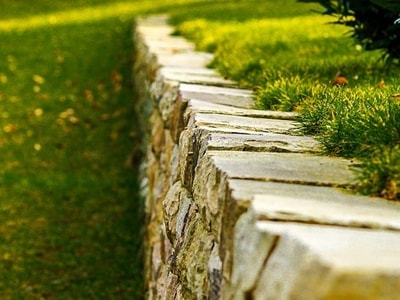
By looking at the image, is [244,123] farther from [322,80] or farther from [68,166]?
[68,166]

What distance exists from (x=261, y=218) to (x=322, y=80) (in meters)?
2.77

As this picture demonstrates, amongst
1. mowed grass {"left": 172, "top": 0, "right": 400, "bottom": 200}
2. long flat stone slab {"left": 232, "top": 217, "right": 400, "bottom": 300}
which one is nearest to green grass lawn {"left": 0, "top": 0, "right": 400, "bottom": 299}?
mowed grass {"left": 172, "top": 0, "right": 400, "bottom": 200}

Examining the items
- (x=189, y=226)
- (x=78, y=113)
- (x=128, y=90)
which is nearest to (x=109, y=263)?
(x=189, y=226)

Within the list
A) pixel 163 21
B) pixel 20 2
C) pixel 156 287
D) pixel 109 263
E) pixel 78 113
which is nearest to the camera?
pixel 156 287

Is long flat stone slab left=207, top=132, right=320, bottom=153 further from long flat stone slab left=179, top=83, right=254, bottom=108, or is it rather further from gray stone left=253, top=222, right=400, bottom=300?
long flat stone slab left=179, top=83, right=254, bottom=108

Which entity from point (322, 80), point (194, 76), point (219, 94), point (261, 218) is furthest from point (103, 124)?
point (261, 218)

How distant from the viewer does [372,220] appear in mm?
1696

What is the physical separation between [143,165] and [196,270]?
378 centimetres

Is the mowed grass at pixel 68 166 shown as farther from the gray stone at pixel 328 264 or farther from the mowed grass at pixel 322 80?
the gray stone at pixel 328 264

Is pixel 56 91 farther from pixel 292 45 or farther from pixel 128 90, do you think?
pixel 292 45

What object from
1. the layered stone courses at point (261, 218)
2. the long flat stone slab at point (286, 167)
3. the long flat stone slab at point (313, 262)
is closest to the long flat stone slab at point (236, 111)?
the layered stone courses at point (261, 218)

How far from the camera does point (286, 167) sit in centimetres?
221

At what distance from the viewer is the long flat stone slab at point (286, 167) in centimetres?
208

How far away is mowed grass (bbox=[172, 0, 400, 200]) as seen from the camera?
2244 mm
